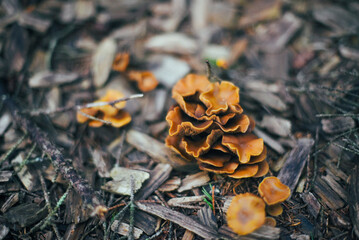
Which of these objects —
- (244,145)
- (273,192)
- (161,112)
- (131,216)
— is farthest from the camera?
(161,112)

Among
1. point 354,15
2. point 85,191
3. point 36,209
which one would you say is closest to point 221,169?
point 85,191

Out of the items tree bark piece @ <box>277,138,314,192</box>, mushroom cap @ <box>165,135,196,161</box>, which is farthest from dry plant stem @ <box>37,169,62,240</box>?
tree bark piece @ <box>277,138,314,192</box>

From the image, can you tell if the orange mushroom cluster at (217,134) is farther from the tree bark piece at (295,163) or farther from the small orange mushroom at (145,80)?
the small orange mushroom at (145,80)

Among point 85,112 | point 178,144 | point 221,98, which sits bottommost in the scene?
point 178,144

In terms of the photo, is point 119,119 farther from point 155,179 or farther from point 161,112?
point 155,179

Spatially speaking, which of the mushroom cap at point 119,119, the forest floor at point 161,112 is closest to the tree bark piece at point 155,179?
the forest floor at point 161,112

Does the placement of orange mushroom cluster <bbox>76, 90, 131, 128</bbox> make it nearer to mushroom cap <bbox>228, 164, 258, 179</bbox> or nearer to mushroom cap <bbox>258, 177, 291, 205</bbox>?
mushroom cap <bbox>228, 164, 258, 179</bbox>

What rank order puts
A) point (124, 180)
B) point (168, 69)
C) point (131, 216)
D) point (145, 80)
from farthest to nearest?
point (168, 69)
point (145, 80)
point (124, 180)
point (131, 216)

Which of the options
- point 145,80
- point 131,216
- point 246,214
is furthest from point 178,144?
point 145,80
